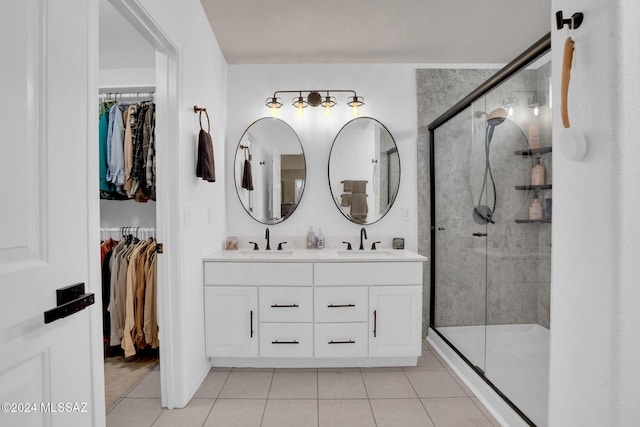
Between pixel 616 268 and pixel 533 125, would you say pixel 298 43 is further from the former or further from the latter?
pixel 616 268

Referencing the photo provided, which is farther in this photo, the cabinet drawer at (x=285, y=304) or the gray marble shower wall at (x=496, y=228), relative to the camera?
the cabinet drawer at (x=285, y=304)

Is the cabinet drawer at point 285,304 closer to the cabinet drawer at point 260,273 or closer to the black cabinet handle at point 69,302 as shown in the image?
the cabinet drawer at point 260,273

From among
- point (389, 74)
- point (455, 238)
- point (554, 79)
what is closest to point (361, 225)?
point (455, 238)

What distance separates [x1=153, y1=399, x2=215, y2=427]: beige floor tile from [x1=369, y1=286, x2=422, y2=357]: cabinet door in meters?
1.14

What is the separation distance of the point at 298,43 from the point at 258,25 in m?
0.36

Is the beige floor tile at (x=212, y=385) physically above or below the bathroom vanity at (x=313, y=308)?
below

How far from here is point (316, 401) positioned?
1.92 m

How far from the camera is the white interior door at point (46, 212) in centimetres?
74

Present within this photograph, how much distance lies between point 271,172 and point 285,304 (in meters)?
1.19

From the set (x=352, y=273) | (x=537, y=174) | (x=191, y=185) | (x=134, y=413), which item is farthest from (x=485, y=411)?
(x=191, y=185)

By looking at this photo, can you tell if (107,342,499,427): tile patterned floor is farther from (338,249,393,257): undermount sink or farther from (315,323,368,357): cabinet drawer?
(338,249,393,257): undermount sink

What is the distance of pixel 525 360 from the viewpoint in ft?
6.50

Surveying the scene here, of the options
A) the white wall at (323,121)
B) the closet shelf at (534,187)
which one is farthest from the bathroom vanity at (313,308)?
the closet shelf at (534,187)

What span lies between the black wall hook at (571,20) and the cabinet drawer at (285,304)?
190cm
